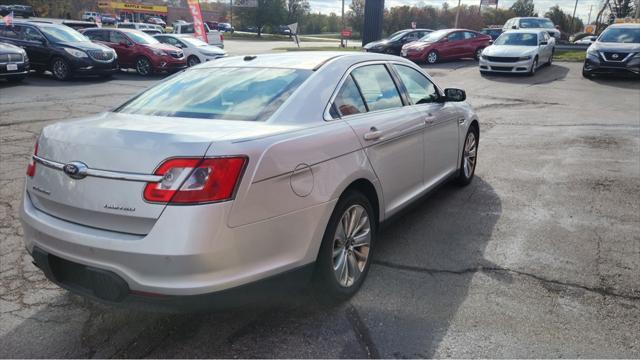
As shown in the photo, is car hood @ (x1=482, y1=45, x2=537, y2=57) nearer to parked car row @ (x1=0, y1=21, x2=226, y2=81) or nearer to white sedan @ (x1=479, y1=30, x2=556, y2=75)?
white sedan @ (x1=479, y1=30, x2=556, y2=75)

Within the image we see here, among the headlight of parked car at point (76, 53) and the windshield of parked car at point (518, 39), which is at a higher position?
the windshield of parked car at point (518, 39)

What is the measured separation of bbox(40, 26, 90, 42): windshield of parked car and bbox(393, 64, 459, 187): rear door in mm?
14445

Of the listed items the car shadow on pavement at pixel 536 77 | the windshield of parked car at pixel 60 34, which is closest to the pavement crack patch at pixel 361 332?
the car shadow on pavement at pixel 536 77

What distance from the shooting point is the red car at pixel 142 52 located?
17641 millimetres

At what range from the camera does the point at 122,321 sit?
3045 millimetres

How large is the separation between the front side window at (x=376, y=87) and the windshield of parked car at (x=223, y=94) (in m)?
0.52

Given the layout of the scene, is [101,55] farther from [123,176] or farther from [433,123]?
[123,176]

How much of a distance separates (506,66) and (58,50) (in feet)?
47.3

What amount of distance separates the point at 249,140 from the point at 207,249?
587 mm

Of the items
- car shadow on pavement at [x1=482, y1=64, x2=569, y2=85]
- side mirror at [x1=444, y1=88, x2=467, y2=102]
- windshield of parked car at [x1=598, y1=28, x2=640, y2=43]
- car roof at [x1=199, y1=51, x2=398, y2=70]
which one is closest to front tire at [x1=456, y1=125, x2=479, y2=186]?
side mirror at [x1=444, y1=88, x2=467, y2=102]

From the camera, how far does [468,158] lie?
5.73 meters

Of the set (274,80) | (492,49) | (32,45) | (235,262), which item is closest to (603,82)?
(492,49)

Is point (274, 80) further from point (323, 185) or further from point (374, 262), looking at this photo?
point (374, 262)

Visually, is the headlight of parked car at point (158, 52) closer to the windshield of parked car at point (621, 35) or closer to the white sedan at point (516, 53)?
the white sedan at point (516, 53)
